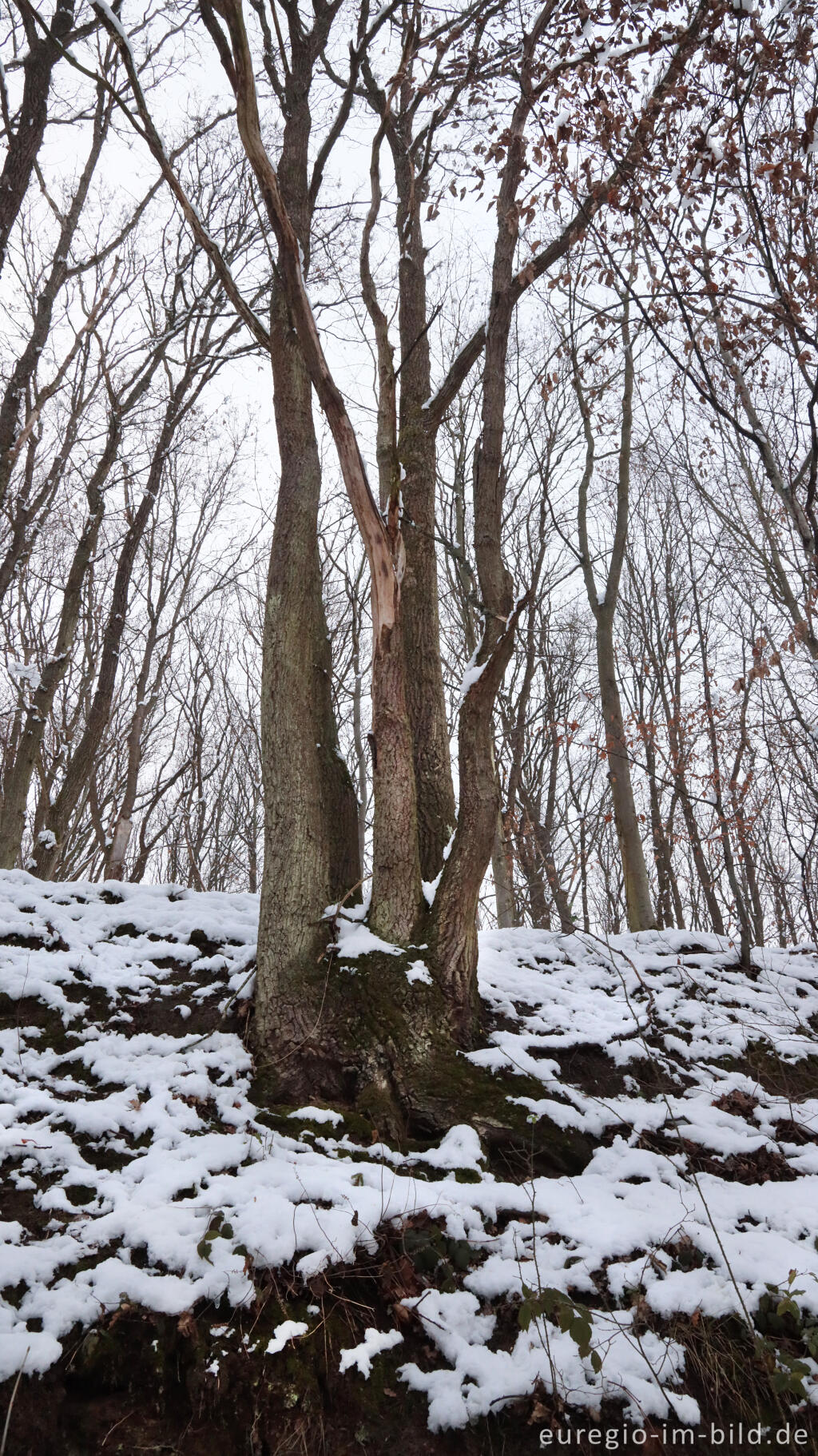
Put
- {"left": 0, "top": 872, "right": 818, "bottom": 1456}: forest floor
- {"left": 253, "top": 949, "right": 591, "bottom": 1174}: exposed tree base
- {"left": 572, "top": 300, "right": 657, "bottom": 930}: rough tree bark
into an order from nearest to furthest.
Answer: {"left": 0, "top": 872, "right": 818, "bottom": 1456}: forest floor
{"left": 253, "top": 949, "right": 591, "bottom": 1174}: exposed tree base
{"left": 572, "top": 300, "right": 657, "bottom": 930}: rough tree bark

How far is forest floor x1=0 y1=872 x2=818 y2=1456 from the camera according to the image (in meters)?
2.08

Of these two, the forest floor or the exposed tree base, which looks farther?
the exposed tree base

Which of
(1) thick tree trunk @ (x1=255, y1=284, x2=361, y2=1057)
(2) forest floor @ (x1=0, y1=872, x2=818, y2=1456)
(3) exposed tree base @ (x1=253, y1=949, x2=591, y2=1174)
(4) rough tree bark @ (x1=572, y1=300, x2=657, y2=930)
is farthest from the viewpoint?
(4) rough tree bark @ (x1=572, y1=300, x2=657, y2=930)

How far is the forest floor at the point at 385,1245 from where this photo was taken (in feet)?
6.83

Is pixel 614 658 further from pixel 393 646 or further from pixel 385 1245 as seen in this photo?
pixel 385 1245

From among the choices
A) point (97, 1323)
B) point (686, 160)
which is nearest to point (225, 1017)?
point (97, 1323)

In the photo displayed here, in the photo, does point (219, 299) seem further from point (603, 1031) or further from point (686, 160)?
point (603, 1031)

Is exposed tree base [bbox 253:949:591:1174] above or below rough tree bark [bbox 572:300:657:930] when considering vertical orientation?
below

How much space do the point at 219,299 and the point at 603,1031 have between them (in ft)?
28.6

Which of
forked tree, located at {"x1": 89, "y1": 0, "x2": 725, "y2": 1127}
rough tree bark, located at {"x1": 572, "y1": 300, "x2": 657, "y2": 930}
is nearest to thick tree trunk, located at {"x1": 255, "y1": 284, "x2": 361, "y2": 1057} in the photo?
forked tree, located at {"x1": 89, "y1": 0, "x2": 725, "y2": 1127}

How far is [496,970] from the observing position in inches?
184

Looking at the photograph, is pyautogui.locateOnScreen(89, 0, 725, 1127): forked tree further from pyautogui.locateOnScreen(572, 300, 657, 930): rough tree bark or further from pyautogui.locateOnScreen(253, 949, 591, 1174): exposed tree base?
pyautogui.locateOnScreen(572, 300, 657, 930): rough tree bark

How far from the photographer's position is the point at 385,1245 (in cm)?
247

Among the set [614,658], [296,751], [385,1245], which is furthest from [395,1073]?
[614,658]
